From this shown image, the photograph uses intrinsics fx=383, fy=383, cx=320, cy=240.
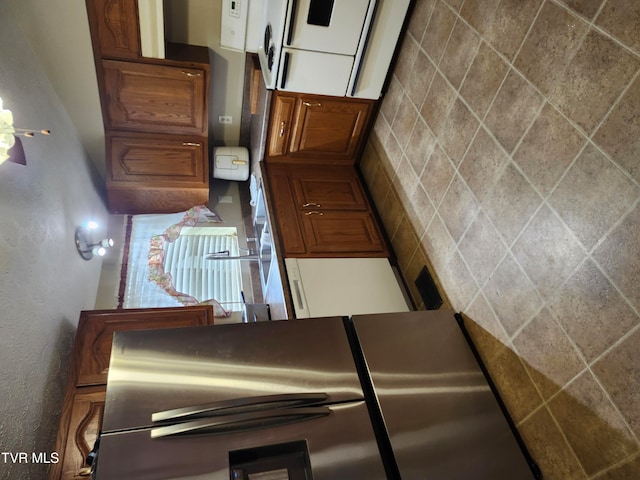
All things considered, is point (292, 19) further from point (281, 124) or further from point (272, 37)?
point (281, 124)

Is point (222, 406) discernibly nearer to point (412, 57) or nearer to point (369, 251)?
point (369, 251)

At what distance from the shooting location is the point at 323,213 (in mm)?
1979

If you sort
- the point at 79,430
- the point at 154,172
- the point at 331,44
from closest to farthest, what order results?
the point at 79,430
the point at 331,44
the point at 154,172

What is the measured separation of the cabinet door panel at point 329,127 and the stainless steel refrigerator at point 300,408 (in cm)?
121

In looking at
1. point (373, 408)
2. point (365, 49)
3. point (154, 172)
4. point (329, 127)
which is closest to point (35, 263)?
point (154, 172)

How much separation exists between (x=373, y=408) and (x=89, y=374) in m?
1.15

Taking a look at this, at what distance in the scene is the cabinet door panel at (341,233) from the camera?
6.00 ft

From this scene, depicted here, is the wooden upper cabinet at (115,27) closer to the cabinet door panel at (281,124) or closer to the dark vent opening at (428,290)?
the cabinet door panel at (281,124)

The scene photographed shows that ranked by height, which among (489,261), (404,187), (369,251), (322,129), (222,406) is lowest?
(222,406)

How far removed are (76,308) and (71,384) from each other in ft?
1.52

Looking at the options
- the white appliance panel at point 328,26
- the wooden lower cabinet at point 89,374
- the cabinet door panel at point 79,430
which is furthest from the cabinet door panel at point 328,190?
the cabinet door panel at point 79,430

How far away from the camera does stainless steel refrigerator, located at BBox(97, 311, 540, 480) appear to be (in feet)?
3.15

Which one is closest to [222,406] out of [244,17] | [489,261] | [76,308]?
[489,261]

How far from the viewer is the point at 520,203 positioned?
1.16m
